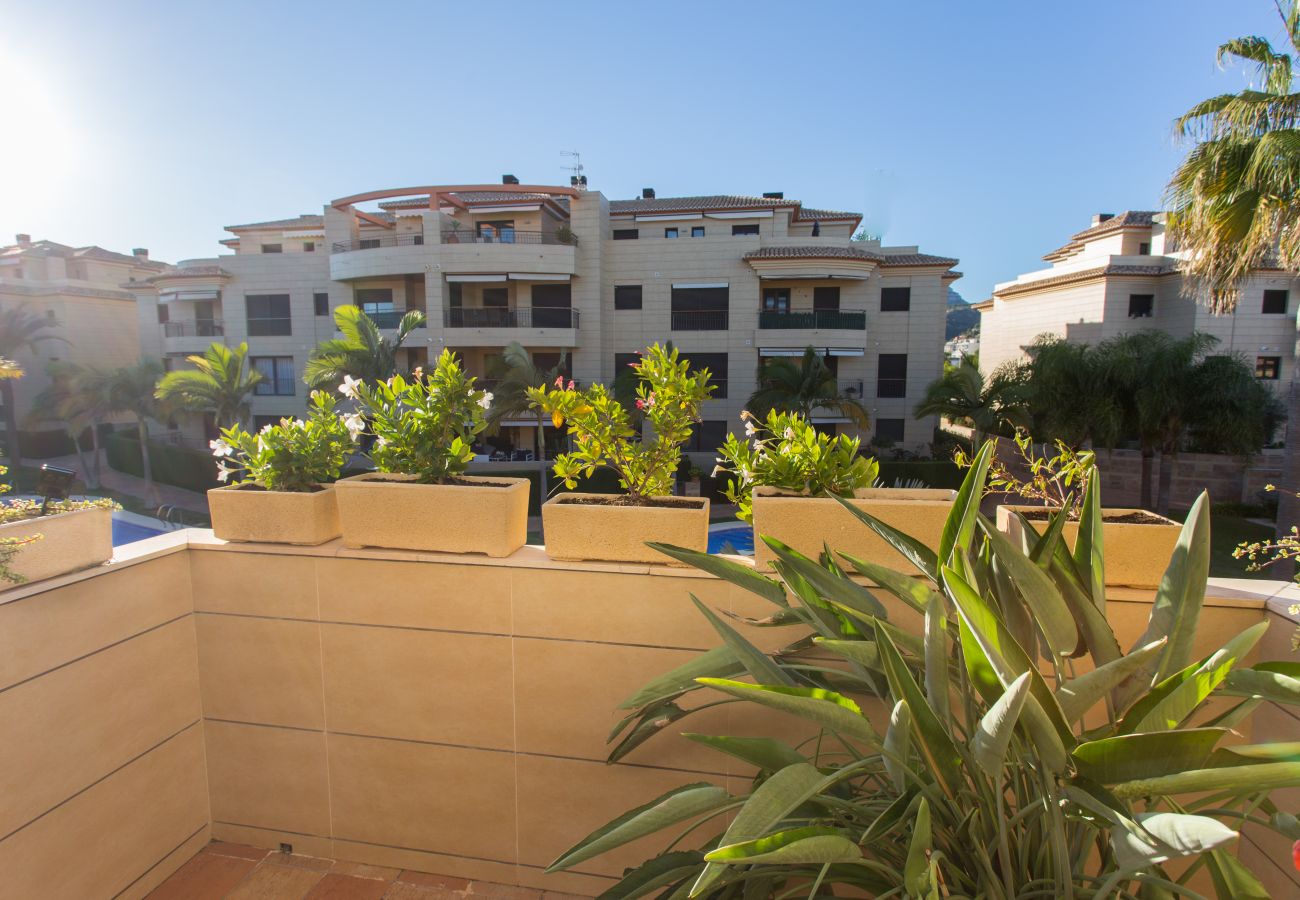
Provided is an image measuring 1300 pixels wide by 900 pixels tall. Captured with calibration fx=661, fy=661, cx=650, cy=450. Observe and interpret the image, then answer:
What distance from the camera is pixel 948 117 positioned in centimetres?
1434

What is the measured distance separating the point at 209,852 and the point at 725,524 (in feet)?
40.9

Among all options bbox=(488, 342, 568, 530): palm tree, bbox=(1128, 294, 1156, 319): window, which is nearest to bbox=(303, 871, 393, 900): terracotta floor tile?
bbox=(488, 342, 568, 530): palm tree

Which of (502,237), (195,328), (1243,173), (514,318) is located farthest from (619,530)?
(195,328)

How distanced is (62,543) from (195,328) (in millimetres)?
26684

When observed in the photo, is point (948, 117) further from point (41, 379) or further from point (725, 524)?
point (41, 379)

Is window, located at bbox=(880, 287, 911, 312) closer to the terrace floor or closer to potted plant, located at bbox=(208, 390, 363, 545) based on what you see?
potted plant, located at bbox=(208, 390, 363, 545)

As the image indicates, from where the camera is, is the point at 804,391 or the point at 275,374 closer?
the point at 804,391

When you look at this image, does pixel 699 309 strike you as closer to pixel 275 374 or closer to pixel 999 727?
pixel 275 374

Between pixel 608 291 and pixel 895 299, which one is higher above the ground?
pixel 608 291

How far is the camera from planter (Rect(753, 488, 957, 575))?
2.30 m

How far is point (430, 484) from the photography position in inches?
109

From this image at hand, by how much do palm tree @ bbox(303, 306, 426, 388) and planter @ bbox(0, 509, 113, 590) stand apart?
14.2m

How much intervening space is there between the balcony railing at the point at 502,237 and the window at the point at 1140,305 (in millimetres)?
17112

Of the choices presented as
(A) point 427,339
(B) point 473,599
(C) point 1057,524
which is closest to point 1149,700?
(C) point 1057,524
